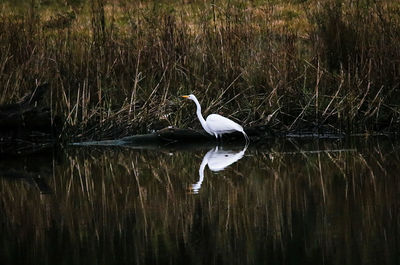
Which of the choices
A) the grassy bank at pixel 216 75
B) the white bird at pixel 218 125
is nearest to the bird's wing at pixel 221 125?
the white bird at pixel 218 125

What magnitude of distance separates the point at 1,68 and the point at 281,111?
121 inches

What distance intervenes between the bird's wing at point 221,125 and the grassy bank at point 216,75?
77cm

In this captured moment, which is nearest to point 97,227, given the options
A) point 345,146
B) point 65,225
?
point 65,225

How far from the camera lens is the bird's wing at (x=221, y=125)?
9133mm

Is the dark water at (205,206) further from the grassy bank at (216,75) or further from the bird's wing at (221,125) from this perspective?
the grassy bank at (216,75)

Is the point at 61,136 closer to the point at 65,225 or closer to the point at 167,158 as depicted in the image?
the point at 167,158

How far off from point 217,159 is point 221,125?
82 centimetres

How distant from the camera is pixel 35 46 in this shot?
9.80m

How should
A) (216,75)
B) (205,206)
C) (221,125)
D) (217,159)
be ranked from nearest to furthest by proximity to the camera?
(205,206), (217,159), (221,125), (216,75)

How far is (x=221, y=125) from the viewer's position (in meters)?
9.18

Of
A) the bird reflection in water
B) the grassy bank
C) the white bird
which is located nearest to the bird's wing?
the white bird

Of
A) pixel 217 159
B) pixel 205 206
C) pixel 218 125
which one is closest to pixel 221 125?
pixel 218 125

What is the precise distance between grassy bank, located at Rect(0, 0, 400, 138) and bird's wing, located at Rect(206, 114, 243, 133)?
0.77 m

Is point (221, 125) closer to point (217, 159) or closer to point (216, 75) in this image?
point (217, 159)
